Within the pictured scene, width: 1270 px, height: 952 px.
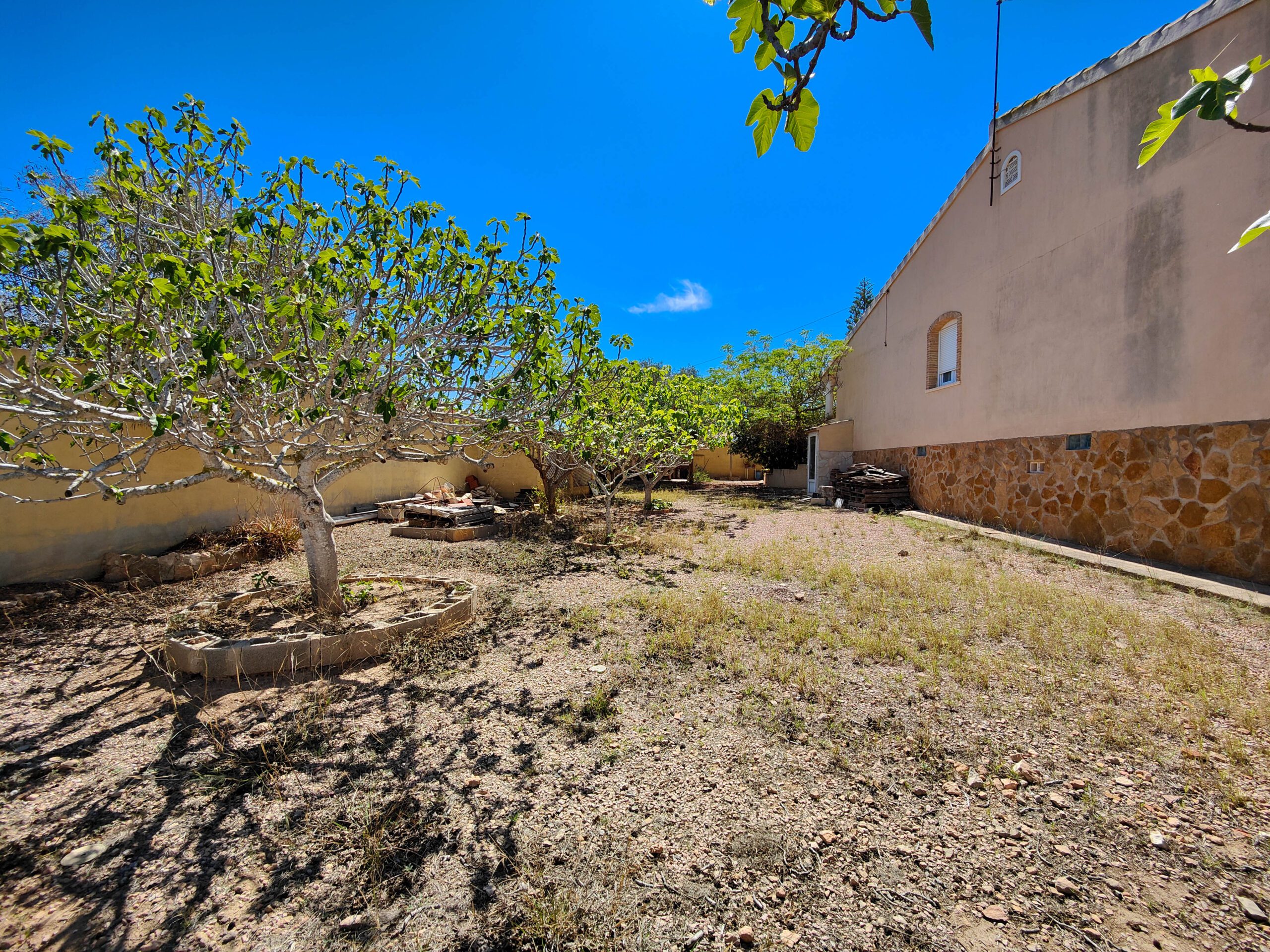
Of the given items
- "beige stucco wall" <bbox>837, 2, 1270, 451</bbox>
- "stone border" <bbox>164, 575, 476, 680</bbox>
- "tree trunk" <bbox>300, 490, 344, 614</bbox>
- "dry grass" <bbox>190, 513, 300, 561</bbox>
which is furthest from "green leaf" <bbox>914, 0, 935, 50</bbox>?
"dry grass" <bbox>190, 513, 300, 561</bbox>

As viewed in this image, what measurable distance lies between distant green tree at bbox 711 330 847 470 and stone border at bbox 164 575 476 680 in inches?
617

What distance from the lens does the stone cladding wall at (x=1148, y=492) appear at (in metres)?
5.51

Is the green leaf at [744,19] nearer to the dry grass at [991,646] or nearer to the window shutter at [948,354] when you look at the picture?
the dry grass at [991,646]

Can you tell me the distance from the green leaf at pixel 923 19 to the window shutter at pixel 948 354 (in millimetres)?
11245

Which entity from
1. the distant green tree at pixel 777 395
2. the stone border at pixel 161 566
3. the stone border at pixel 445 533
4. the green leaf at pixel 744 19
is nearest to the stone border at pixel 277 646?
the stone border at pixel 161 566

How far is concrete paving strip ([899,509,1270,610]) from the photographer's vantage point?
16.6 feet

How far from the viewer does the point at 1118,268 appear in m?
6.76

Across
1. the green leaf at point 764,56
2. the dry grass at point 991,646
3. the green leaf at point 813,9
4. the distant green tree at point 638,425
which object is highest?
the green leaf at point 813,9

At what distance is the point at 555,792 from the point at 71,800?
245cm

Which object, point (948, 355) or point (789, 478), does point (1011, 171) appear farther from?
point (789, 478)

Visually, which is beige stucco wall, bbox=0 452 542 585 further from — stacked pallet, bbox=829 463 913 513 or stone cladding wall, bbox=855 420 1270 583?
stacked pallet, bbox=829 463 913 513

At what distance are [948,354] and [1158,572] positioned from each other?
21.9 feet

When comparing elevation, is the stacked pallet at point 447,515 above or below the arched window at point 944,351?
below

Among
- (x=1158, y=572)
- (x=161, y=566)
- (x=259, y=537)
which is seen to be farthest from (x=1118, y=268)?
(x=161, y=566)
